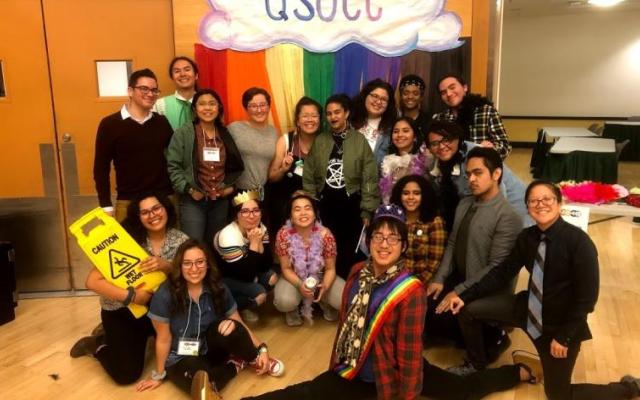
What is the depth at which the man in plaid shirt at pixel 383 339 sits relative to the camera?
1.83m

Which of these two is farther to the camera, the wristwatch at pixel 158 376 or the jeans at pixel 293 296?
the jeans at pixel 293 296

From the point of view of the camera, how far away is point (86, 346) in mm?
2637

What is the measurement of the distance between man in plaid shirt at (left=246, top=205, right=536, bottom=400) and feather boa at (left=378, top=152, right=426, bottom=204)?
0.70 metres

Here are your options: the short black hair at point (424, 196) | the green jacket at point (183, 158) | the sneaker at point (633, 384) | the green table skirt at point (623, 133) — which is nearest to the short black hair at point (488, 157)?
the short black hair at point (424, 196)

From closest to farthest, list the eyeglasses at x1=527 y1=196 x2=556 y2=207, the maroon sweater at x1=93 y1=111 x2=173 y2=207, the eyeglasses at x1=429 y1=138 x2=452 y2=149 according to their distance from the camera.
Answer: the eyeglasses at x1=527 y1=196 x2=556 y2=207, the eyeglasses at x1=429 y1=138 x2=452 y2=149, the maroon sweater at x1=93 y1=111 x2=173 y2=207

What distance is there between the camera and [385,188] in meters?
2.86

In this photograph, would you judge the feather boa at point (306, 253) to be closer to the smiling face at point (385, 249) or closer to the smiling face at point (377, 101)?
the smiling face at point (377, 101)

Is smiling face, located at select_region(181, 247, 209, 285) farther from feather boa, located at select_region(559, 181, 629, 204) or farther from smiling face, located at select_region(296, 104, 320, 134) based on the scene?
feather boa, located at select_region(559, 181, 629, 204)

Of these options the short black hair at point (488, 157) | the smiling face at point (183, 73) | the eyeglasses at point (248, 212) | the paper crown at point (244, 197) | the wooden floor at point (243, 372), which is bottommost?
the wooden floor at point (243, 372)

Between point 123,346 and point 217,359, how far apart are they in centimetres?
46

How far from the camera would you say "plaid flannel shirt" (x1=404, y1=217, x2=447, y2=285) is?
2.60 metres

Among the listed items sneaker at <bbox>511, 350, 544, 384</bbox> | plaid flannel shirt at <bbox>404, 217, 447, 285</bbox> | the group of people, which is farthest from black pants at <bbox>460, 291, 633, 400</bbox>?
plaid flannel shirt at <bbox>404, 217, 447, 285</bbox>

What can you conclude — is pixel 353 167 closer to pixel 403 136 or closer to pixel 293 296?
pixel 403 136

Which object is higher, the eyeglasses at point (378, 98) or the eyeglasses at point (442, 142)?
the eyeglasses at point (378, 98)
